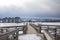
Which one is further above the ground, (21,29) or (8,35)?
(8,35)

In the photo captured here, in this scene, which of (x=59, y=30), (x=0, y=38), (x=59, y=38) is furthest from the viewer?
(x=59, y=30)

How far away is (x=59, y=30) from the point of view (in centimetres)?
732

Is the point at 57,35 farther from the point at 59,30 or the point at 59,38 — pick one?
the point at 59,30

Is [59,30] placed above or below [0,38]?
below

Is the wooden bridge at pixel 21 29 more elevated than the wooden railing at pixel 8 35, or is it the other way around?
the wooden railing at pixel 8 35

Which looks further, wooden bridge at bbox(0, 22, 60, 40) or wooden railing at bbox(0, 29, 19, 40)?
wooden bridge at bbox(0, 22, 60, 40)

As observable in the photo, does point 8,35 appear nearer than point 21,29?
Yes

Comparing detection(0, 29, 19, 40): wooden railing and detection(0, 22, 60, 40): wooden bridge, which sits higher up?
detection(0, 29, 19, 40): wooden railing

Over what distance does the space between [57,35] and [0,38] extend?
3.65 m

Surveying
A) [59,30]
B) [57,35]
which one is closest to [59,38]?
[57,35]

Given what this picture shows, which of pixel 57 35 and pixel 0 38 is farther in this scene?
pixel 57 35

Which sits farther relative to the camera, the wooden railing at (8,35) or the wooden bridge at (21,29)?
Answer: the wooden bridge at (21,29)

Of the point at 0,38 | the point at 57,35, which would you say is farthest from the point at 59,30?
the point at 0,38

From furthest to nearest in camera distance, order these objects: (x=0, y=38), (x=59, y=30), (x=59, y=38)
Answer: (x=59, y=30)
(x=59, y=38)
(x=0, y=38)
